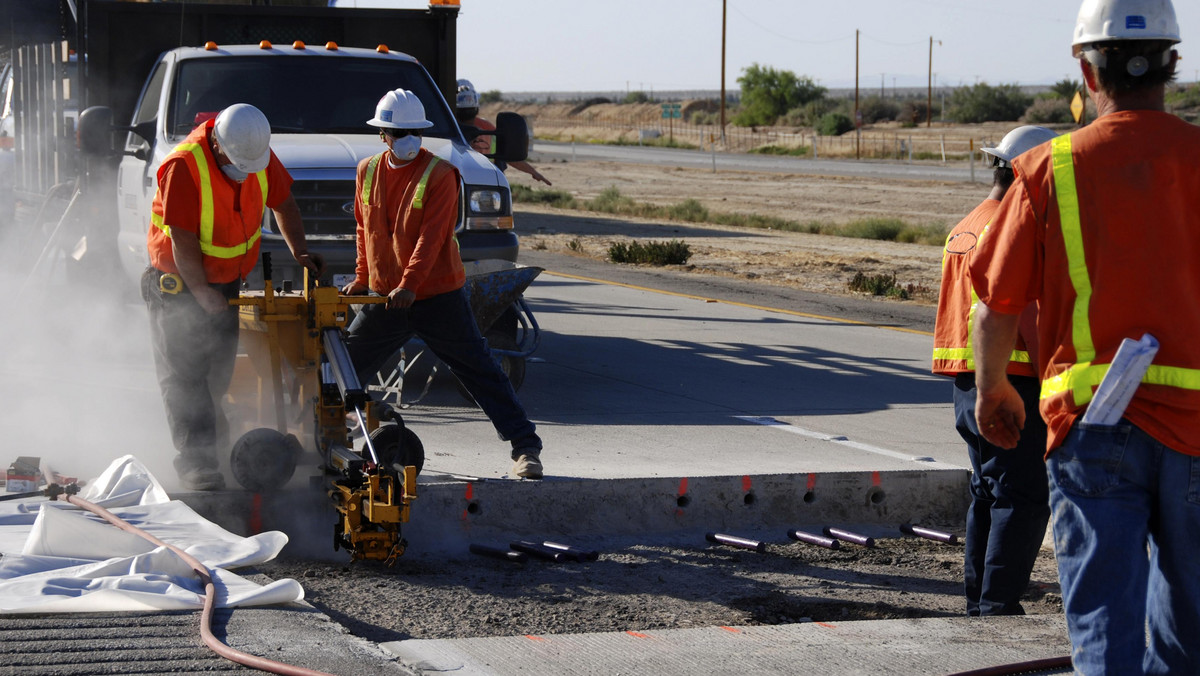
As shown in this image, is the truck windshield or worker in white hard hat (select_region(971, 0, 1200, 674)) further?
the truck windshield

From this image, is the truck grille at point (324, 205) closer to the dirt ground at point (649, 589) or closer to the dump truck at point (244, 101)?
the dump truck at point (244, 101)

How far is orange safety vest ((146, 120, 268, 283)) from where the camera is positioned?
6.44 m

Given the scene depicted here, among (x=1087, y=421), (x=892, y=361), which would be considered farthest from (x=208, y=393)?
(x=892, y=361)

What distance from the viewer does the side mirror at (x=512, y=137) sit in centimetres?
1036

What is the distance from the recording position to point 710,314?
14.8 meters

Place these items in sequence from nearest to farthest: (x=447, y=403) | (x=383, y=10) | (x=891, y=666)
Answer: (x=891, y=666)
(x=447, y=403)
(x=383, y=10)

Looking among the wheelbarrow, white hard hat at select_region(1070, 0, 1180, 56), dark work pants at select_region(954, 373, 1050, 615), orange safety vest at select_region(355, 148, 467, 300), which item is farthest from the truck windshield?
white hard hat at select_region(1070, 0, 1180, 56)

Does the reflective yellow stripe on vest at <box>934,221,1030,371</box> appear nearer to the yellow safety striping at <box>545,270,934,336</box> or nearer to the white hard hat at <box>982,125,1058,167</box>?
the white hard hat at <box>982,125,1058,167</box>

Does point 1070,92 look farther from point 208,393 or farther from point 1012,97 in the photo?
point 208,393

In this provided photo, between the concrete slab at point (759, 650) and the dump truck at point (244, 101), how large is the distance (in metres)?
4.77

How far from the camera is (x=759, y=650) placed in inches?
174

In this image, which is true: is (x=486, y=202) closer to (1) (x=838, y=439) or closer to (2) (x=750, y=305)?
(1) (x=838, y=439)

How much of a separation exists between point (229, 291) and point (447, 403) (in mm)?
2941

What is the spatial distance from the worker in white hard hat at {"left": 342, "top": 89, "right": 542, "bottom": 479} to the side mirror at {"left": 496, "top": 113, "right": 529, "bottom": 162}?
3333 mm
